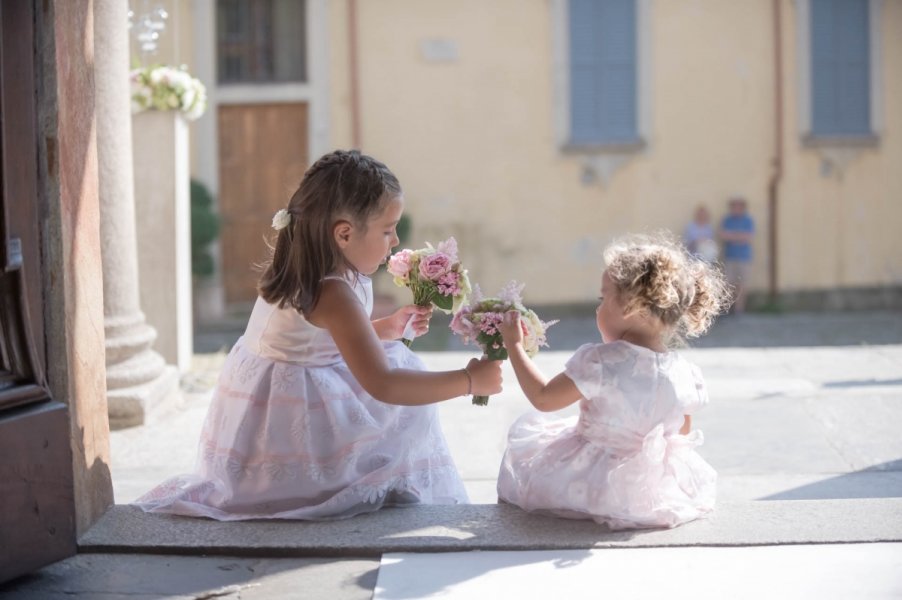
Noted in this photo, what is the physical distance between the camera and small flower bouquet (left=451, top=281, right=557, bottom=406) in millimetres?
3760

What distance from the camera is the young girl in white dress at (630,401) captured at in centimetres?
374

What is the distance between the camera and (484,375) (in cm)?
371

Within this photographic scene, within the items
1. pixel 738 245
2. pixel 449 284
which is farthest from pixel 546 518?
pixel 738 245

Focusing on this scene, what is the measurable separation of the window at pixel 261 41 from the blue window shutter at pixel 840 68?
19.0 ft

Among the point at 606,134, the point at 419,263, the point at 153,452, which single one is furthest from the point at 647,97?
the point at 419,263

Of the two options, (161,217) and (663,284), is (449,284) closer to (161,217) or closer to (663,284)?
(663,284)

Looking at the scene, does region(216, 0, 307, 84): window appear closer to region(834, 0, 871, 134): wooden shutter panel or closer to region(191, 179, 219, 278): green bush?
region(191, 179, 219, 278): green bush

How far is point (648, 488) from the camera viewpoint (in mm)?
3789

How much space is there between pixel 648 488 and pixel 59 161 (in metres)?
1.94

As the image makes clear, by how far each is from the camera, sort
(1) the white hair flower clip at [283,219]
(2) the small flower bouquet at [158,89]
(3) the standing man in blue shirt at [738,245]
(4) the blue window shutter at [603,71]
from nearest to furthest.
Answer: (1) the white hair flower clip at [283,219]
(2) the small flower bouquet at [158,89]
(3) the standing man in blue shirt at [738,245]
(4) the blue window shutter at [603,71]

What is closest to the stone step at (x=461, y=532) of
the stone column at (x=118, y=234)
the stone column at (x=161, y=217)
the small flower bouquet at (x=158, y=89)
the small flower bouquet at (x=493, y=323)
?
the small flower bouquet at (x=493, y=323)

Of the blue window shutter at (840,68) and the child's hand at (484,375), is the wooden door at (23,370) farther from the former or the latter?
the blue window shutter at (840,68)

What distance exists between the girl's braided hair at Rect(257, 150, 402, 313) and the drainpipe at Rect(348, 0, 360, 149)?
34.2ft

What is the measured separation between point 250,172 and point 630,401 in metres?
11.2
